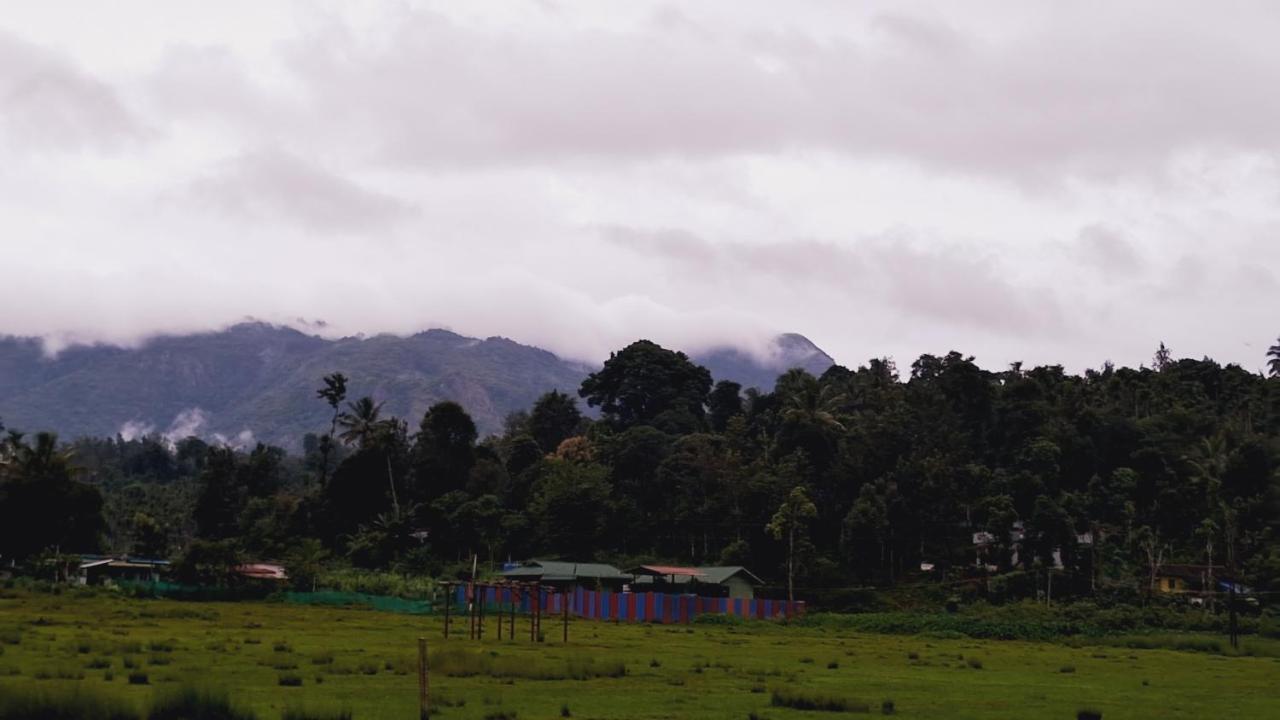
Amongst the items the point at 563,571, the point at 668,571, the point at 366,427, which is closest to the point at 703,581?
the point at 668,571

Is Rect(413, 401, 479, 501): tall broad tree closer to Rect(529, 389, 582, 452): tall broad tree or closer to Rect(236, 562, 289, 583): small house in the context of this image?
Rect(236, 562, 289, 583): small house

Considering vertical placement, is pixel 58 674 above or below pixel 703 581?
above

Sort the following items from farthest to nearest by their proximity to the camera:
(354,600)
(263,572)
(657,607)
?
(263,572), (354,600), (657,607)

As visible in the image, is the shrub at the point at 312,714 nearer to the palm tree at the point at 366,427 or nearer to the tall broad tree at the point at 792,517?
the tall broad tree at the point at 792,517

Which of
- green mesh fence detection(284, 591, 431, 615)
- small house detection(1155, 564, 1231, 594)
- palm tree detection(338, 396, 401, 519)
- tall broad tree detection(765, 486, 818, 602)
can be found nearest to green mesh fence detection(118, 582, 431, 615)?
green mesh fence detection(284, 591, 431, 615)

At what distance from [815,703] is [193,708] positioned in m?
15.2

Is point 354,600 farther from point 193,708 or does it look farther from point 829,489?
point 193,708

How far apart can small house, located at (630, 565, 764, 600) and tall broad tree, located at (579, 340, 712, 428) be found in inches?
2416

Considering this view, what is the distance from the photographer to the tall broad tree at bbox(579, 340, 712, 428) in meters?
176

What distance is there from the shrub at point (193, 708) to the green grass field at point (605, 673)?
29.8 inches

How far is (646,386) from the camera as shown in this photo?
177 m

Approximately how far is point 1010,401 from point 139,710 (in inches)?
4581

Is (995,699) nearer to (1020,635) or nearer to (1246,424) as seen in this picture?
(1020,635)

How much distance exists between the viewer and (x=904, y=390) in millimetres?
144500
